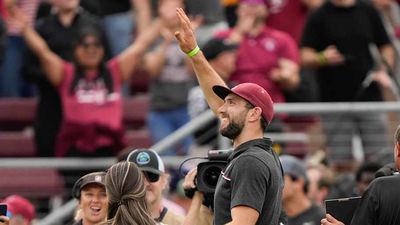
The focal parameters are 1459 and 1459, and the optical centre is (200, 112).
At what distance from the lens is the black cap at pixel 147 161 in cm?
959

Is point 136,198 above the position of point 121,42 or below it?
below

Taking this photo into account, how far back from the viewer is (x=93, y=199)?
955 cm

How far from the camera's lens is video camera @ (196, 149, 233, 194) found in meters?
8.88

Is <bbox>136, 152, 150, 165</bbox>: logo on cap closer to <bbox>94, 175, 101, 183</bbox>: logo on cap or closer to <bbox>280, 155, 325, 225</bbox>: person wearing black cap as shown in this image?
<bbox>94, 175, 101, 183</bbox>: logo on cap

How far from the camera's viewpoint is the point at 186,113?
536 inches

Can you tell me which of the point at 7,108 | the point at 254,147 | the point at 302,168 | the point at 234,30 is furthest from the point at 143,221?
the point at 7,108

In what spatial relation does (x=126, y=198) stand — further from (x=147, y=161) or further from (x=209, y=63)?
(x=209, y=63)

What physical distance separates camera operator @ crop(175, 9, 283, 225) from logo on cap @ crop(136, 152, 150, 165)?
3.02ft

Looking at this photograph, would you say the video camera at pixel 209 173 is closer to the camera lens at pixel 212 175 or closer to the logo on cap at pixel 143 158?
the camera lens at pixel 212 175

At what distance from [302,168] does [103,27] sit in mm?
3349

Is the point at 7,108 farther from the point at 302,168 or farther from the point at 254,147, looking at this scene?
the point at 254,147

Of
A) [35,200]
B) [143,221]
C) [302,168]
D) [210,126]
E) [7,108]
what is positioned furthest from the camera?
[7,108]

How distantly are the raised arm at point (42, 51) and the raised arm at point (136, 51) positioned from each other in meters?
0.58

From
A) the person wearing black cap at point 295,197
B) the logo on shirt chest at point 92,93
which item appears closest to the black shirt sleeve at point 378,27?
the logo on shirt chest at point 92,93
